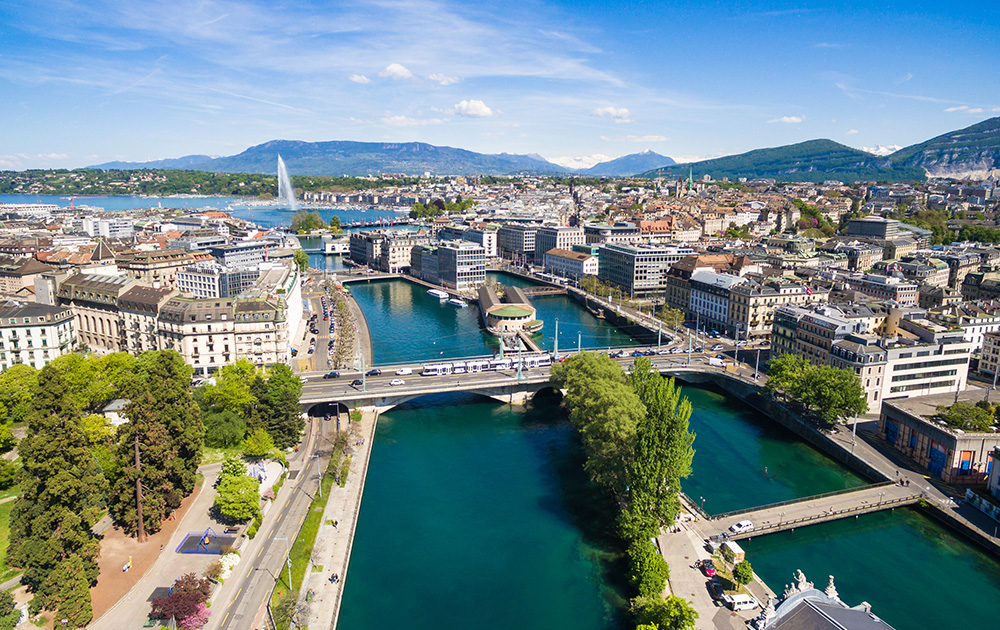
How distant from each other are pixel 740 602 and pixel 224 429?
1214 inches

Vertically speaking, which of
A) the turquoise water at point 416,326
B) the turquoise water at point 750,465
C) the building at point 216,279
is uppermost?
the building at point 216,279

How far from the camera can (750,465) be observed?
42.3 metres

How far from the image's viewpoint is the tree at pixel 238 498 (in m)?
31.4

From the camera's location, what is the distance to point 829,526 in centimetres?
3503

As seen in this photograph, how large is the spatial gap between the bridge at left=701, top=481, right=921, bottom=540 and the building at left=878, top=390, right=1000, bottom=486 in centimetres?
328

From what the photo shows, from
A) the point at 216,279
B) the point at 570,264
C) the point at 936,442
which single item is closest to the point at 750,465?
the point at 936,442

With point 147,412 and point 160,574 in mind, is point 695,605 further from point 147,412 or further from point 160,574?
point 147,412

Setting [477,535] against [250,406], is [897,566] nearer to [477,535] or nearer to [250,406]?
[477,535]

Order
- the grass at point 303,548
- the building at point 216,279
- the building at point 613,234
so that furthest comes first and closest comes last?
the building at point 613,234, the building at point 216,279, the grass at point 303,548

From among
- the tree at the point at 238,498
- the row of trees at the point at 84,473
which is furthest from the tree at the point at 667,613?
the row of trees at the point at 84,473

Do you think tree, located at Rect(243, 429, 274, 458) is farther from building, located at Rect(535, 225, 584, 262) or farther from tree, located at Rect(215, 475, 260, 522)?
building, located at Rect(535, 225, 584, 262)

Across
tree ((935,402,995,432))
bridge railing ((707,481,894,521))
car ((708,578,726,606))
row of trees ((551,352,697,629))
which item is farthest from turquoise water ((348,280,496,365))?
tree ((935,402,995,432))

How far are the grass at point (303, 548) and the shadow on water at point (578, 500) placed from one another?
40.7ft

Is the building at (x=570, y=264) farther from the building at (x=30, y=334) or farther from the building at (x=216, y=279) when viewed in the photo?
the building at (x=30, y=334)
